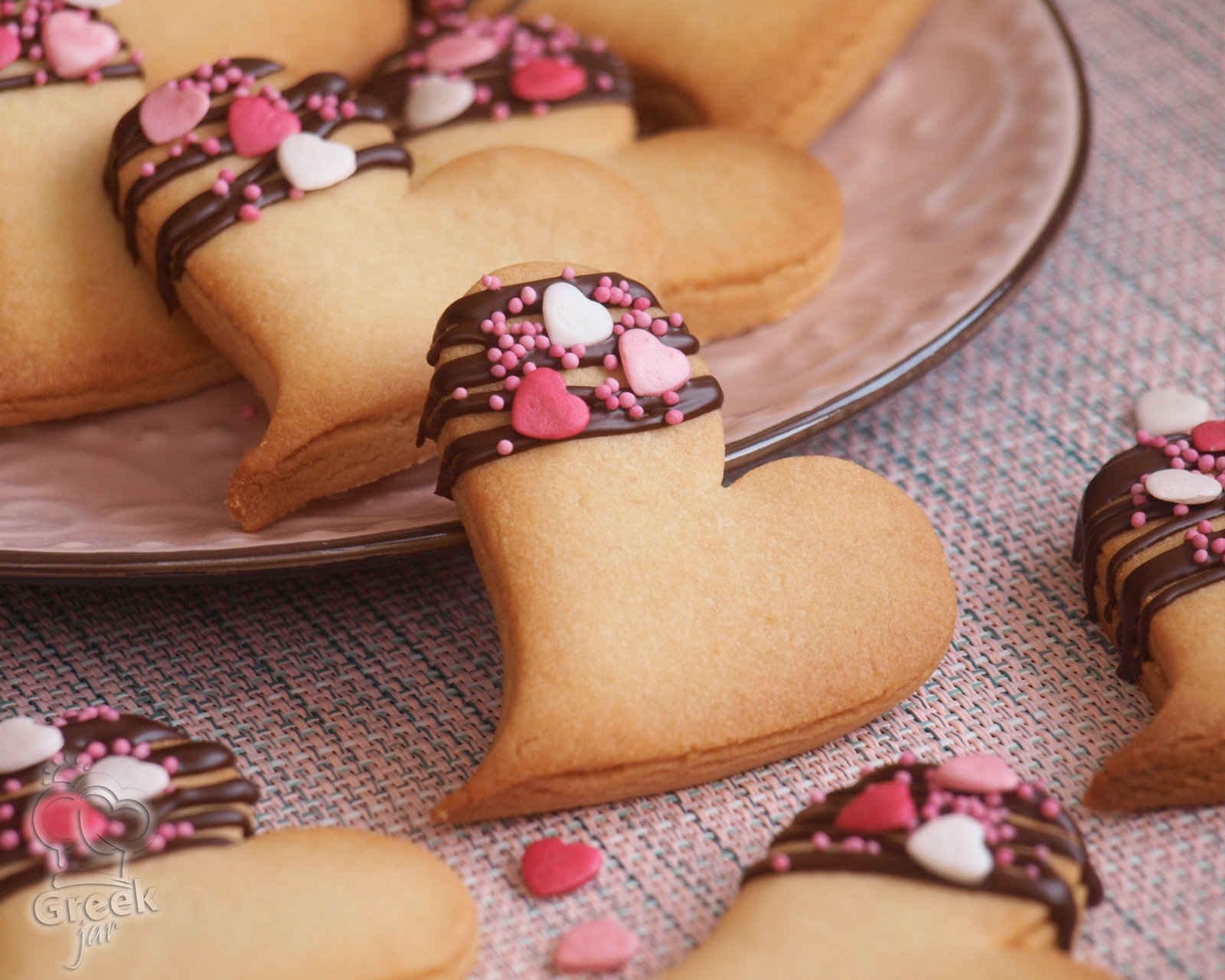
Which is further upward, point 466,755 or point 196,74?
point 196,74

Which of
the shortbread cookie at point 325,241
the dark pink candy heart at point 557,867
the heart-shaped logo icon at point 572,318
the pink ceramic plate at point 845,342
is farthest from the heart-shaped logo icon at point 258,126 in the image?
the dark pink candy heart at point 557,867

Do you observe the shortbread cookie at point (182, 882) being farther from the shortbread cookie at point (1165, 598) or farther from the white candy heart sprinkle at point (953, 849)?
the shortbread cookie at point (1165, 598)

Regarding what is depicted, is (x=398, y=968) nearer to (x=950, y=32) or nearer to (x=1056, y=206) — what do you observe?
(x=1056, y=206)

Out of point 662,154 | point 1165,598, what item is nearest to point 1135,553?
point 1165,598

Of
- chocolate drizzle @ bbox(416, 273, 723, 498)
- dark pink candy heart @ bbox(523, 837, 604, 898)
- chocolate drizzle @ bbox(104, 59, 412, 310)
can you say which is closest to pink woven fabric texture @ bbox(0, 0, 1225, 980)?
dark pink candy heart @ bbox(523, 837, 604, 898)

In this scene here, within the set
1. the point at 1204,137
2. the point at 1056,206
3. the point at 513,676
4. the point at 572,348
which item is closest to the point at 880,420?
the point at 1056,206

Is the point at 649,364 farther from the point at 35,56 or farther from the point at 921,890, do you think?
the point at 35,56

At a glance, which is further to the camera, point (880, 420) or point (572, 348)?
point (880, 420)
